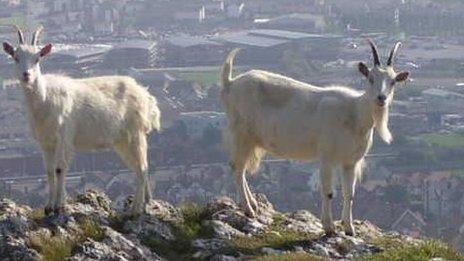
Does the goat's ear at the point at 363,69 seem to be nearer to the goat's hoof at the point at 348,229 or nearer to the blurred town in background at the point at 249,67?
the goat's hoof at the point at 348,229

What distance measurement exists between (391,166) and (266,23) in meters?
33.2

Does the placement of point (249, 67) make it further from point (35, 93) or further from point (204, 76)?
point (35, 93)

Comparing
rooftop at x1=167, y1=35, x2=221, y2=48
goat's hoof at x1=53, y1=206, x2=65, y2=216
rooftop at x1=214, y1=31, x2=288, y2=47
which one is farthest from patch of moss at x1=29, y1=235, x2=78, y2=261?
rooftop at x1=167, y1=35, x2=221, y2=48

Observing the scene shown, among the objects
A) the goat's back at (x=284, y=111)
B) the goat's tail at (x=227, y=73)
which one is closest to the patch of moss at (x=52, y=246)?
the goat's back at (x=284, y=111)

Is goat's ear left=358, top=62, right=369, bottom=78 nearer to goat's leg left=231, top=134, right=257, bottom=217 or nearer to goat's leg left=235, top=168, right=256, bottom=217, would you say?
goat's leg left=231, top=134, right=257, bottom=217

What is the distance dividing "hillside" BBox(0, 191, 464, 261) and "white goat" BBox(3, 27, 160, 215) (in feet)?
1.34

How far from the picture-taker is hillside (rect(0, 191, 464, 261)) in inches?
452

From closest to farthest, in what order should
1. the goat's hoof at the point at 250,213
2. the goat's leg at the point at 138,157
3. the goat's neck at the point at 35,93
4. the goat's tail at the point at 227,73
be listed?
the goat's neck at the point at 35,93, the goat's leg at the point at 138,157, the goat's hoof at the point at 250,213, the goat's tail at the point at 227,73

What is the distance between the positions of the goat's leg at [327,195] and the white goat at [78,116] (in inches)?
85.4

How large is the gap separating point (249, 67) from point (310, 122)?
36955mm

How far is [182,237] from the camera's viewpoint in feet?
41.4

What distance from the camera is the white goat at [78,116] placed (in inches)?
489

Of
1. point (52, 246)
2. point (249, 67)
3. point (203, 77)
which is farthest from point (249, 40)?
point (52, 246)

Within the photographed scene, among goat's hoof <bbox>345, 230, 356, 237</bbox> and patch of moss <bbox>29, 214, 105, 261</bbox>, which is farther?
A: goat's hoof <bbox>345, 230, 356, 237</bbox>
